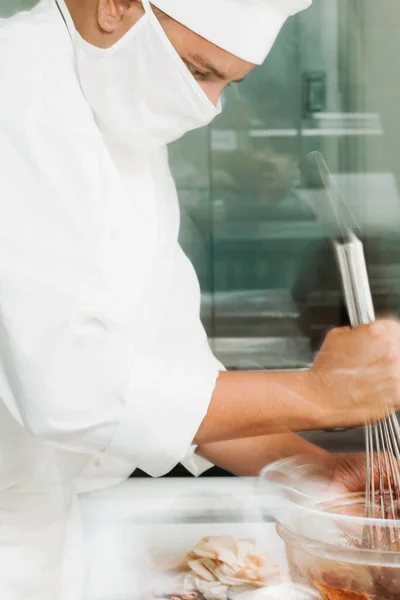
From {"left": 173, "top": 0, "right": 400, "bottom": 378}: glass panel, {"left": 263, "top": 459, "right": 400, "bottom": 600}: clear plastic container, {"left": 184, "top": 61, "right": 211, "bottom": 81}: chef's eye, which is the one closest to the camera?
{"left": 263, "top": 459, "right": 400, "bottom": 600}: clear plastic container

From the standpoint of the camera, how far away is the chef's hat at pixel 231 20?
672 mm

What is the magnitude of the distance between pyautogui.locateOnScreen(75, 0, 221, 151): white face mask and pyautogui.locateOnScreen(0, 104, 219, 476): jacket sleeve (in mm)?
98

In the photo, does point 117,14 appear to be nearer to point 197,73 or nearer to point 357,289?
point 197,73

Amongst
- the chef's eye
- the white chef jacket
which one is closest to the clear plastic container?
the white chef jacket

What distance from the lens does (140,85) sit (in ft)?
2.33

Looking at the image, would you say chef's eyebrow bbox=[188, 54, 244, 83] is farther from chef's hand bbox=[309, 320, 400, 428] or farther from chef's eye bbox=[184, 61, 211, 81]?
chef's hand bbox=[309, 320, 400, 428]

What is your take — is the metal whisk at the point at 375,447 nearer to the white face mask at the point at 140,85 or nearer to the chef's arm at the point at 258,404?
the chef's arm at the point at 258,404

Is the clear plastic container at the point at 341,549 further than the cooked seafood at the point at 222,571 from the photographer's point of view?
No

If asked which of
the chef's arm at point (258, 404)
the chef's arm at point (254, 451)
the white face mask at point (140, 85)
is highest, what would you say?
the white face mask at point (140, 85)

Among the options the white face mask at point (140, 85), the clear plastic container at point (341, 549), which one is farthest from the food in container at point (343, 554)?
the white face mask at point (140, 85)

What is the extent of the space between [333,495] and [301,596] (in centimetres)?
11

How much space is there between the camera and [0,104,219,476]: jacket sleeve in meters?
0.60

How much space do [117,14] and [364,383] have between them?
0.42m

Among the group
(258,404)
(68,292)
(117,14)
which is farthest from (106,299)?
(117,14)
